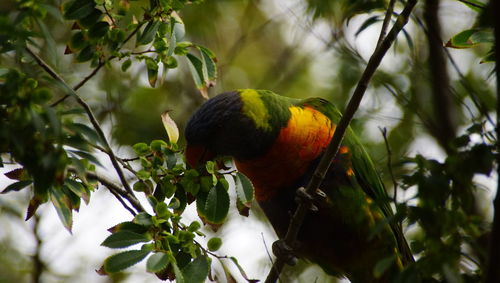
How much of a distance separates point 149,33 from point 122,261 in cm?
81

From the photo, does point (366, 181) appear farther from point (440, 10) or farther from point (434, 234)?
point (440, 10)

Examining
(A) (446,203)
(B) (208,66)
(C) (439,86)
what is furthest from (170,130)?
(C) (439,86)

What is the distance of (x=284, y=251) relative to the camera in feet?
8.50

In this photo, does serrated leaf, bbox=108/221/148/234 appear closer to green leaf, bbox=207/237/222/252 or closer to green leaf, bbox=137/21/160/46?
green leaf, bbox=207/237/222/252

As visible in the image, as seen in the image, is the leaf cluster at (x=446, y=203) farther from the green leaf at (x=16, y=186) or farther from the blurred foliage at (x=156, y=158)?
the green leaf at (x=16, y=186)

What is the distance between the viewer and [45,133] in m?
1.40

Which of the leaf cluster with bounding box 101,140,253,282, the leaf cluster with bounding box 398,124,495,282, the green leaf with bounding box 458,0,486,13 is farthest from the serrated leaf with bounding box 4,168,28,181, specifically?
the green leaf with bounding box 458,0,486,13

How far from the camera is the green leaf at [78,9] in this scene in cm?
185

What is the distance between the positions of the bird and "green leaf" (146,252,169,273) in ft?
2.97

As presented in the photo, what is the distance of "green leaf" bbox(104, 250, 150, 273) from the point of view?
5.68 ft

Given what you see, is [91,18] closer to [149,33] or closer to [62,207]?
[149,33]

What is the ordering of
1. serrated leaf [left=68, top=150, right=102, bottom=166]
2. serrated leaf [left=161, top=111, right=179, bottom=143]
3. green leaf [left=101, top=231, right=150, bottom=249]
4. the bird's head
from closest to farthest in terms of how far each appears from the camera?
serrated leaf [left=68, top=150, right=102, bottom=166]
green leaf [left=101, top=231, right=150, bottom=249]
serrated leaf [left=161, top=111, right=179, bottom=143]
the bird's head

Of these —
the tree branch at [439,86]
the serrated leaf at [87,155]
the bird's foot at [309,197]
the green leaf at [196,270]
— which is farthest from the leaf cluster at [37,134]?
the tree branch at [439,86]

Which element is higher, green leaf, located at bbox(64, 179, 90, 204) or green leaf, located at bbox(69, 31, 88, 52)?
green leaf, located at bbox(69, 31, 88, 52)
